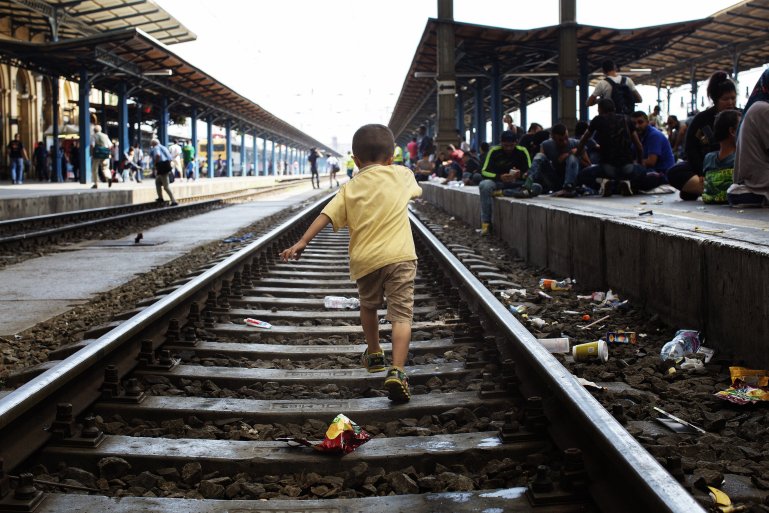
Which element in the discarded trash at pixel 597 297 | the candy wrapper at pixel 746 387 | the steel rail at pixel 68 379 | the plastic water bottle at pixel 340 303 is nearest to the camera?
the steel rail at pixel 68 379

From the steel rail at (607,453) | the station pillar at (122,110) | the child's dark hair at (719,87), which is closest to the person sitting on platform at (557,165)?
the child's dark hair at (719,87)

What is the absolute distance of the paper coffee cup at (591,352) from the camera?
14.4 ft

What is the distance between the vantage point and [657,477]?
2.10 meters

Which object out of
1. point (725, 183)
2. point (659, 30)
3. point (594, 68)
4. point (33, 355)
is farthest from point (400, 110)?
point (33, 355)

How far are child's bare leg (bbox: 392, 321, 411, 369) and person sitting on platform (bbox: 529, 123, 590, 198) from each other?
29.4 ft

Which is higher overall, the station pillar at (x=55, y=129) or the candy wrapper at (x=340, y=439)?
the station pillar at (x=55, y=129)

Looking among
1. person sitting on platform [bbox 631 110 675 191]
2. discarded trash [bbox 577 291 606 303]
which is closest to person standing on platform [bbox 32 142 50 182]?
person sitting on platform [bbox 631 110 675 191]

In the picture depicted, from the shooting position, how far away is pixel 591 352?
4.39m

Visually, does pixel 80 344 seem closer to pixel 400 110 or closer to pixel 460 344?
pixel 460 344

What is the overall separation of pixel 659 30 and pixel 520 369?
21.5 meters

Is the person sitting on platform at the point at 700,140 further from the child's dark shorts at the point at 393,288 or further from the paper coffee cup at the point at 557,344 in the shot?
the child's dark shorts at the point at 393,288

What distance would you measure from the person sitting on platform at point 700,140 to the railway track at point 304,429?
5.43 meters

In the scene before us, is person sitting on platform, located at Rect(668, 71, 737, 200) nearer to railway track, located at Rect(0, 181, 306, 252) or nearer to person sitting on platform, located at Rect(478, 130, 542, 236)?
person sitting on platform, located at Rect(478, 130, 542, 236)

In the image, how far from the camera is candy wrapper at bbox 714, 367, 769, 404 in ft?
11.5
